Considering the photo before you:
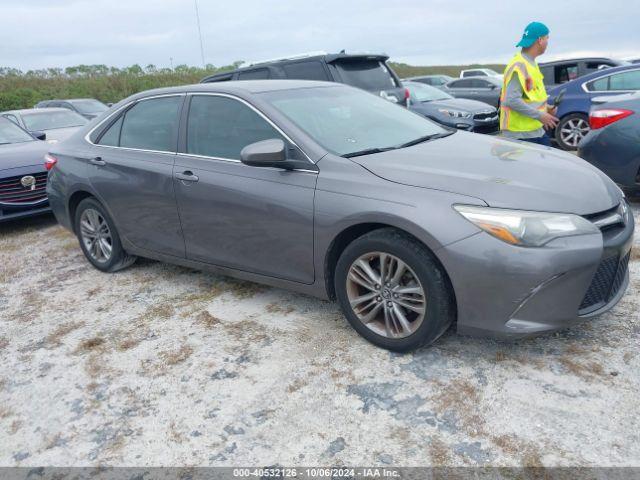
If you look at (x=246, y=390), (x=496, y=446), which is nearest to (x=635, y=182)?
(x=496, y=446)

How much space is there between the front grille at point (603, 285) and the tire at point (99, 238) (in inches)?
140

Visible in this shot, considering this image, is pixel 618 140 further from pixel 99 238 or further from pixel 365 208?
pixel 99 238

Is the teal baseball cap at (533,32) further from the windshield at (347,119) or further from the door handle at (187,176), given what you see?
the door handle at (187,176)

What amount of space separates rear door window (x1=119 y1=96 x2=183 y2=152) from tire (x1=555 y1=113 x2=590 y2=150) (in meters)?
7.11

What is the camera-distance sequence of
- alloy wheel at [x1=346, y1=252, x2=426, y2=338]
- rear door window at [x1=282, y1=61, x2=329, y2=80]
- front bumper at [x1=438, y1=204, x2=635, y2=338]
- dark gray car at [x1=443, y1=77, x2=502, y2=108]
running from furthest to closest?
dark gray car at [x1=443, y1=77, x2=502, y2=108] → rear door window at [x1=282, y1=61, x2=329, y2=80] → alloy wheel at [x1=346, y1=252, x2=426, y2=338] → front bumper at [x1=438, y1=204, x2=635, y2=338]

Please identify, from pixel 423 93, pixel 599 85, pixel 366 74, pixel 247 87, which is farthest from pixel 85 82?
pixel 247 87

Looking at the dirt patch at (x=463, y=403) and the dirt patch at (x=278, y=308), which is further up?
the dirt patch at (x=463, y=403)

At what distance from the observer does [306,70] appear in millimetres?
8352

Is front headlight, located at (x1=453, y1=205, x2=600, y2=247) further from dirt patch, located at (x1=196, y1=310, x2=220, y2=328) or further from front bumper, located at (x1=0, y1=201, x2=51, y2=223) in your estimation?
front bumper, located at (x1=0, y1=201, x2=51, y2=223)

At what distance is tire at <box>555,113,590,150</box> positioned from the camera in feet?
29.3

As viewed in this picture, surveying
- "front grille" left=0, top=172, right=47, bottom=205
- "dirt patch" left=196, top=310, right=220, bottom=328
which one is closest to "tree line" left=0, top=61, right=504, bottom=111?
"front grille" left=0, top=172, right=47, bottom=205

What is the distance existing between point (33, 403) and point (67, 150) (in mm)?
2630

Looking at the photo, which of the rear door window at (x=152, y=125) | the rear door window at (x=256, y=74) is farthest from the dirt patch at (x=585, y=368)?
the rear door window at (x=256, y=74)

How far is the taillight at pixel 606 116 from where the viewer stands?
540cm
